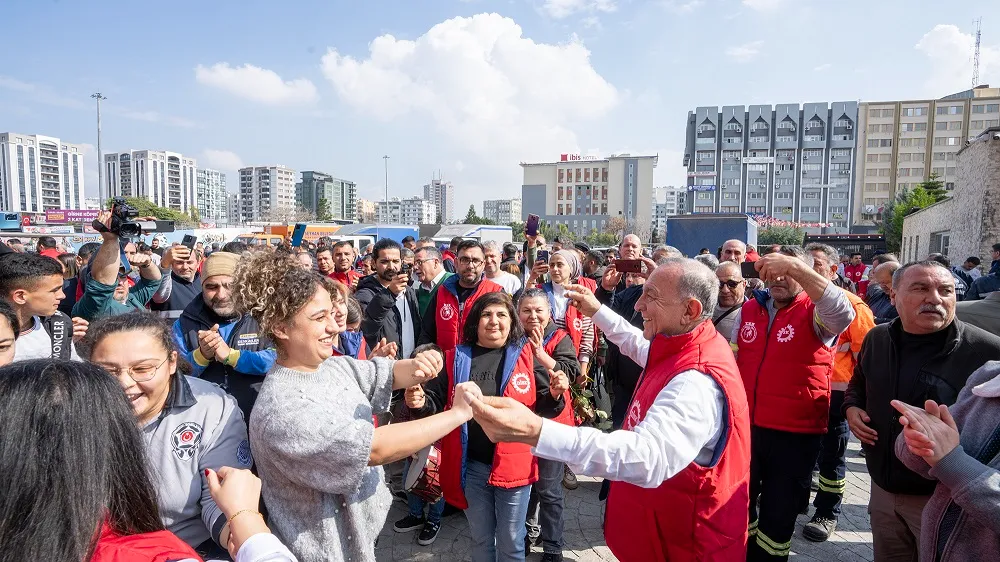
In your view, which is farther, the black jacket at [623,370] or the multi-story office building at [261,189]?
the multi-story office building at [261,189]

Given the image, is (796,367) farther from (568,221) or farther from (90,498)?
(568,221)

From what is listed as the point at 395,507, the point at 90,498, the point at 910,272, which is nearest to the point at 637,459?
the point at 90,498

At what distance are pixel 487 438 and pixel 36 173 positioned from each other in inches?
4909

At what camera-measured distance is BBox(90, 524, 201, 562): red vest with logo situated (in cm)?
107

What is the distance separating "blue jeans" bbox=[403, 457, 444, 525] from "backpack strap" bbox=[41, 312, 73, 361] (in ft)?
7.31

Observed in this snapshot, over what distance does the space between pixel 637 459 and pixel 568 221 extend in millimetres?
92641

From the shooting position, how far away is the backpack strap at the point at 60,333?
9.11 feet

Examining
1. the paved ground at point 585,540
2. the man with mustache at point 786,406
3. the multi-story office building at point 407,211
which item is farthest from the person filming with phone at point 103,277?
the multi-story office building at point 407,211

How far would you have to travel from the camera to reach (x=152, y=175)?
358 feet

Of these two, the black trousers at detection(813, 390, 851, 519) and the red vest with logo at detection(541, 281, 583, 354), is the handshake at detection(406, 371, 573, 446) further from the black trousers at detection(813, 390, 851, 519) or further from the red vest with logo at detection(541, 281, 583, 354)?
the black trousers at detection(813, 390, 851, 519)

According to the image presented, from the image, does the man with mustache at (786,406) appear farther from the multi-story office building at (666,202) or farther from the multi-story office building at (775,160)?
the multi-story office building at (666,202)

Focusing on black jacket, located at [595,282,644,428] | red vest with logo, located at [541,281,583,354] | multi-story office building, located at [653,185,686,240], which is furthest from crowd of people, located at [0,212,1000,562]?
multi-story office building, located at [653,185,686,240]

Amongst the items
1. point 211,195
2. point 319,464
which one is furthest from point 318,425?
point 211,195

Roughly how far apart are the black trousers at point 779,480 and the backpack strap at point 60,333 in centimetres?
395
